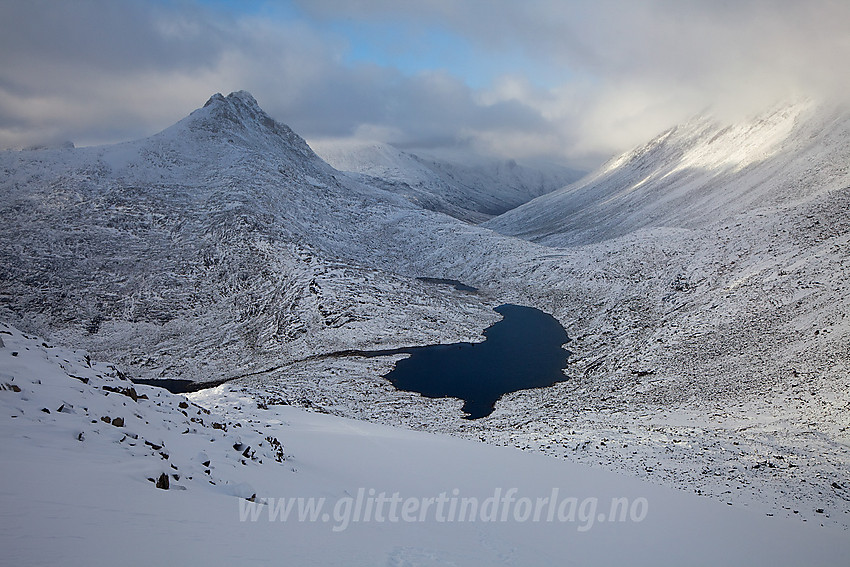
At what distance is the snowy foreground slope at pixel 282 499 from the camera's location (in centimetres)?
607

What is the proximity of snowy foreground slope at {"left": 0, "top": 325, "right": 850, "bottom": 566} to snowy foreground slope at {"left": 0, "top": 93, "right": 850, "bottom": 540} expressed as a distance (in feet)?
14.7

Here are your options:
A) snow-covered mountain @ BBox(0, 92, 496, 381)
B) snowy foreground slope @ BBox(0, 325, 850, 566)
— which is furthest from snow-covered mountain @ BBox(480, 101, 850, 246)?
snowy foreground slope @ BBox(0, 325, 850, 566)

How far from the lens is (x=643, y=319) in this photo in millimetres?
47469

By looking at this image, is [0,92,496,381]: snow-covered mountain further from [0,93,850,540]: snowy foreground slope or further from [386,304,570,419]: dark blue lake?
[386,304,570,419]: dark blue lake

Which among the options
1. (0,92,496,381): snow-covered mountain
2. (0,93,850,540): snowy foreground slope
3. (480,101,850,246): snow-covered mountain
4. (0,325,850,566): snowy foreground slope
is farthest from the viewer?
(480,101,850,246): snow-covered mountain

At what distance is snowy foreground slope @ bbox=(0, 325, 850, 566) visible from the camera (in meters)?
6.07

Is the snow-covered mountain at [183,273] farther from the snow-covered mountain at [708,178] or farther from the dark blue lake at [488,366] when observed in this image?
the snow-covered mountain at [708,178]

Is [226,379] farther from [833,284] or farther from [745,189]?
[745,189]

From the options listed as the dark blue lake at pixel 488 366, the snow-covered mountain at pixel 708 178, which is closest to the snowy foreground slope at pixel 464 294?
the snow-covered mountain at pixel 708 178

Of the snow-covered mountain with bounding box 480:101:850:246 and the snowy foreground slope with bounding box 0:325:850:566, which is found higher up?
the snow-covered mountain with bounding box 480:101:850:246

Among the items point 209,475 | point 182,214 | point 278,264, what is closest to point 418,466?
point 209,475

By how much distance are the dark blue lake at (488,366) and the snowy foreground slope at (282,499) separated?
1938 centimetres

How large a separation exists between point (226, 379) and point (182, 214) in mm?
40009

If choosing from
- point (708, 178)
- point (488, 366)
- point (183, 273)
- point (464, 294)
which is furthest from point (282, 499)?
point (708, 178)
